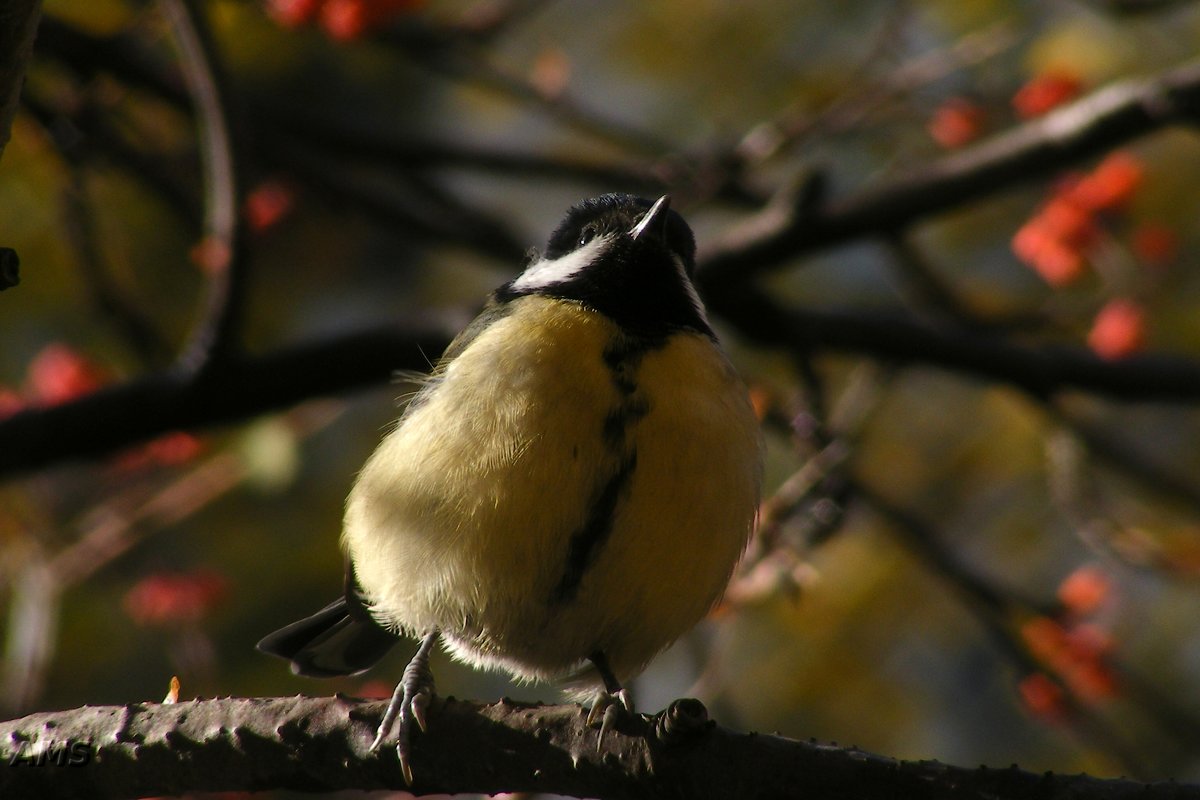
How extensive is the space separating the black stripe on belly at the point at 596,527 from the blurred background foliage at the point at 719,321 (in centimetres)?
87

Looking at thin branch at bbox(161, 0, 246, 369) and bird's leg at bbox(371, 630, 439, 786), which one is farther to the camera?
thin branch at bbox(161, 0, 246, 369)

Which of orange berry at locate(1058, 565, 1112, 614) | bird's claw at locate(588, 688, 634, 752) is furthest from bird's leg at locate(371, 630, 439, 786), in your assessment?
orange berry at locate(1058, 565, 1112, 614)

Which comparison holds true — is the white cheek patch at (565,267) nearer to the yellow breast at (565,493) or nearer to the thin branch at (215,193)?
the yellow breast at (565,493)

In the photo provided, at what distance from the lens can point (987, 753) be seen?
6.99m

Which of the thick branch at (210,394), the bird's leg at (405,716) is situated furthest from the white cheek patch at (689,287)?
the bird's leg at (405,716)

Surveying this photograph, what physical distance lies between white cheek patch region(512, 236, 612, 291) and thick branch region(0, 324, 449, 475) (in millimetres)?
694

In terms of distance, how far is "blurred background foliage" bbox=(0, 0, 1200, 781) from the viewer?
177 inches

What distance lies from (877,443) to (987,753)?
1.77m

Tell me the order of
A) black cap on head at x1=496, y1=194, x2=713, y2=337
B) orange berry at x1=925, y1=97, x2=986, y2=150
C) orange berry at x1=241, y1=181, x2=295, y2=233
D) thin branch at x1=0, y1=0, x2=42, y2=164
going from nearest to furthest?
1. thin branch at x1=0, y1=0, x2=42, y2=164
2. black cap on head at x1=496, y1=194, x2=713, y2=337
3. orange berry at x1=925, y1=97, x2=986, y2=150
4. orange berry at x1=241, y1=181, x2=295, y2=233

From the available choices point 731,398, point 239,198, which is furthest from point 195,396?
point 731,398

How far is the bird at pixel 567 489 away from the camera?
2.91m

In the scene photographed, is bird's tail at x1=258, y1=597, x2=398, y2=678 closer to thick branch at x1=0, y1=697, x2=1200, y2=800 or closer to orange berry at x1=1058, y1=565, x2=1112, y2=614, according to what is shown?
thick branch at x1=0, y1=697, x2=1200, y2=800

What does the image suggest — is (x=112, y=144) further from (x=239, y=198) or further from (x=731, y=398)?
(x=731, y=398)

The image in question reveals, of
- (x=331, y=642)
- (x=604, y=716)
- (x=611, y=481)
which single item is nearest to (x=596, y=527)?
(x=611, y=481)
